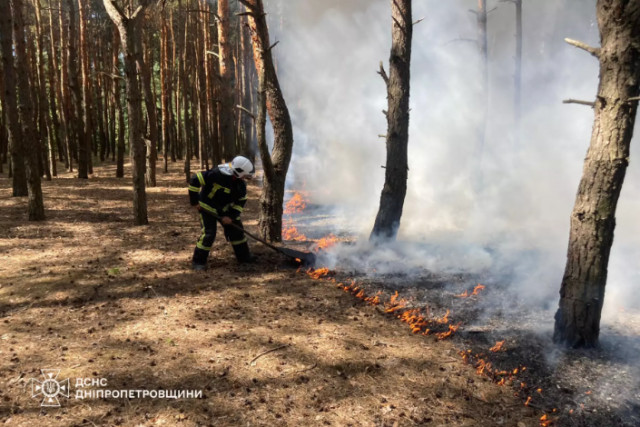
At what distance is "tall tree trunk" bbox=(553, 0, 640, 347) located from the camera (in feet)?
13.5

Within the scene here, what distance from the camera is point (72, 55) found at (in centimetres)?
1331

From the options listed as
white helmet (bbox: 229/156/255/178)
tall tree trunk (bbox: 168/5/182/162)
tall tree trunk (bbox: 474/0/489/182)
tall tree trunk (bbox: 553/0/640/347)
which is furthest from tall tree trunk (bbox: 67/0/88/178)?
tall tree trunk (bbox: 553/0/640/347)

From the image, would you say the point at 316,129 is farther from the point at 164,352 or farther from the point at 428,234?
the point at 164,352

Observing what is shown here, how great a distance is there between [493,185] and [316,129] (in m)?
8.53

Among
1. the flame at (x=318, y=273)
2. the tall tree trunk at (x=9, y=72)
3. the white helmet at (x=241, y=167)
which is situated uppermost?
the tall tree trunk at (x=9, y=72)

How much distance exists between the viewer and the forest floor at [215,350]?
3.56 metres

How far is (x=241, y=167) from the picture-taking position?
251 inches

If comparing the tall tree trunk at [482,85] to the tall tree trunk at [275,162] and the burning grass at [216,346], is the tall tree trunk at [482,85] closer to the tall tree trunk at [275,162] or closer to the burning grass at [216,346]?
the tall tree trunk at [275,162]

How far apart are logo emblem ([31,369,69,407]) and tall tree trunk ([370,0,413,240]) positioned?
19.2 ft

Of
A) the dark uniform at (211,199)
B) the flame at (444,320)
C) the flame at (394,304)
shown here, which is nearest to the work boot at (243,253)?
the dark uniform at (211,199)

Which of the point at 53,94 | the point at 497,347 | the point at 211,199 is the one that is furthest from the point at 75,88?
the point at 497,347

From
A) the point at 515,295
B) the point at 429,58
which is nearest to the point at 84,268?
the point at 515,295

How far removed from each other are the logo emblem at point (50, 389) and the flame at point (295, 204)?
8602 mm

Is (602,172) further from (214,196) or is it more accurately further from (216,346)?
(214,196)
